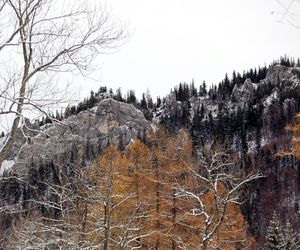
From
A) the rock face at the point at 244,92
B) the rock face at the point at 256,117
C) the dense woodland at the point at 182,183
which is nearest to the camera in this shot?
the dense woodland at the point at 182,183

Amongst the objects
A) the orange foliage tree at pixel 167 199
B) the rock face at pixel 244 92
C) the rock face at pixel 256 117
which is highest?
the rock face at pixel 244 92

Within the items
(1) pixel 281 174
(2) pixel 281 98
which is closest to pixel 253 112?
(2) pixel 281 98

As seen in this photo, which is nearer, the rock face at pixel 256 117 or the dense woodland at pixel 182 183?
the dense woodland at pixel 182 183

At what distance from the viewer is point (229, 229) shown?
17.5 metres

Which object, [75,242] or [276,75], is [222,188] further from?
[276,75]

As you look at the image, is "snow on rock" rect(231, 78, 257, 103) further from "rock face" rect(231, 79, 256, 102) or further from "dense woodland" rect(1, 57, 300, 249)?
"dense woodland" rect(1, 57, 300, 249)

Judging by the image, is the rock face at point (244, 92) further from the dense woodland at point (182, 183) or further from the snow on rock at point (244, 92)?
the dense woodland at point (182, 183)

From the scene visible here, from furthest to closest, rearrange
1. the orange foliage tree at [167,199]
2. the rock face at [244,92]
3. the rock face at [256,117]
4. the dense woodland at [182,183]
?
1. the rock face at [244,92]
2. the rock face at [256,117]
3. the orange foliage tree at [167,199]
4. the dense woodland at [182,183]

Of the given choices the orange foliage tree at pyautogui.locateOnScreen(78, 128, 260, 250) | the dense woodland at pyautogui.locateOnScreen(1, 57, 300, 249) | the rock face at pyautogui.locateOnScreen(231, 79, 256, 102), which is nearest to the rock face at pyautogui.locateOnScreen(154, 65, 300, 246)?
the rock face at pyautogui.locateOnScreen(231, 79, 256, 102)

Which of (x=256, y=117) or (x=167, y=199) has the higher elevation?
(x=256, y=117)

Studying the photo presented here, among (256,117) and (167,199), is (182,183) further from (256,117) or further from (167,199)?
(256,117)

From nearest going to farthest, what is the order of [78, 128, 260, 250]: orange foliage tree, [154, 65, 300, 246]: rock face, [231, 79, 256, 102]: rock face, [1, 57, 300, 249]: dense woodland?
[1, 57, 300, 249]: dense woodland, [78, 128, 260, 250]: orange foliage tree, [154, 65, 300, 246]: rock face, [231, 79, 256, 102]: rock face

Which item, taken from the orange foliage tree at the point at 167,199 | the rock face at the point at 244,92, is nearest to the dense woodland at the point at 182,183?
the orange foliage tree at the point at 167,199

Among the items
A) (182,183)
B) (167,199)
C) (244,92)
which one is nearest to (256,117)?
(244,92)
